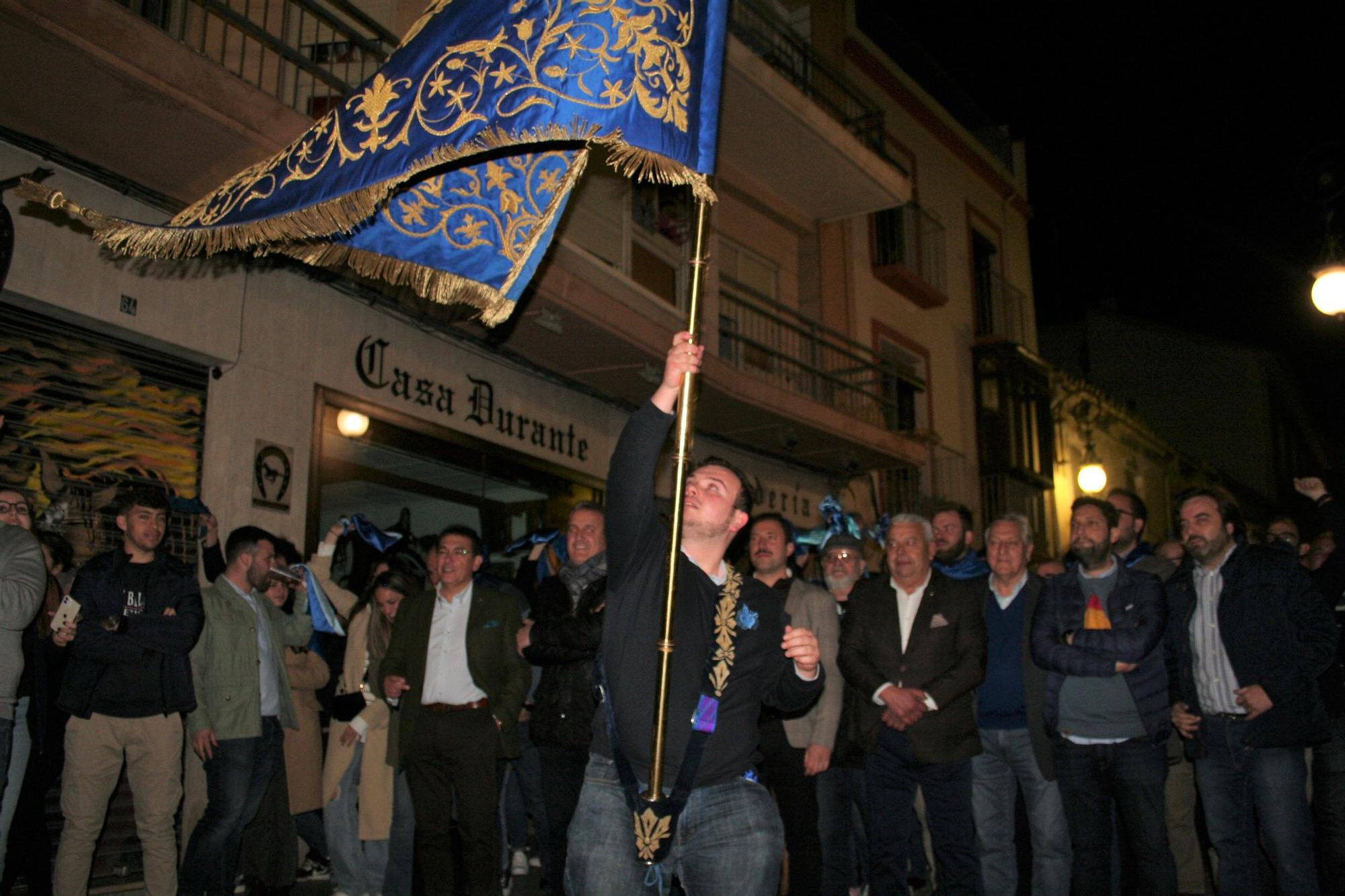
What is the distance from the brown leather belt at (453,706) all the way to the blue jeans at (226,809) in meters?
1.07

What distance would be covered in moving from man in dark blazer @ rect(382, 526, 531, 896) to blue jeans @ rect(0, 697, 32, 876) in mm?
1902

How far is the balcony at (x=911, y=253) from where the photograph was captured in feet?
63.2

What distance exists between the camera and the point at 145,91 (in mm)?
7449

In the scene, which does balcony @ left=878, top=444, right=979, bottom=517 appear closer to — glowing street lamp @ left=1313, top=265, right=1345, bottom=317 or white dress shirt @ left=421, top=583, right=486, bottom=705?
glowing street lamp @ left=1313, top=265, right=1345, bottom=317

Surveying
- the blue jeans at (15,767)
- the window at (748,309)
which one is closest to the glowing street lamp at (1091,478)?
the window at (748,309)

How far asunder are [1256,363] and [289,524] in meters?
32.7

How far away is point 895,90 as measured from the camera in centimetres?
2047

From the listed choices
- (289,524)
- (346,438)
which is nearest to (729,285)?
(346,438)

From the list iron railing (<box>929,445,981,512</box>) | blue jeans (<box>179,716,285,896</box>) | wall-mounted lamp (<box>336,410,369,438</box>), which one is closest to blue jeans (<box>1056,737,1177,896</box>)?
blue jeans (<box>179,716,285,896</box>)

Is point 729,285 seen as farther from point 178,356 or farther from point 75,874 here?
point 75,874

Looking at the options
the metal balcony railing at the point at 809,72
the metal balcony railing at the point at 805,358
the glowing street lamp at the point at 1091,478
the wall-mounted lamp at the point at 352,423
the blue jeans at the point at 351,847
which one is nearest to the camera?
the blue jeans at the point at 351,847

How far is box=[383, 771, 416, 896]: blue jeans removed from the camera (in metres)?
7.16

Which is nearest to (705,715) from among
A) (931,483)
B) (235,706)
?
(235,706)

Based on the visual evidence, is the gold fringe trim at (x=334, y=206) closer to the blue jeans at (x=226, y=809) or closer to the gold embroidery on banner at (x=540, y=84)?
the gold embroidery on banner at (x=540, y=84)
